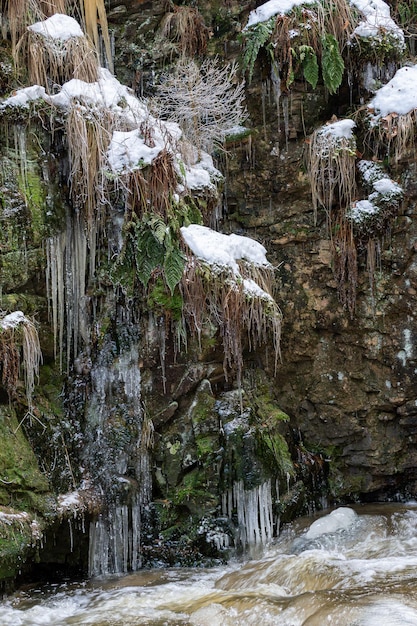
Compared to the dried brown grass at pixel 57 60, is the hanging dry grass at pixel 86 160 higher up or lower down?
lower down

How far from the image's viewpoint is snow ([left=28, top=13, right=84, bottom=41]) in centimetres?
585

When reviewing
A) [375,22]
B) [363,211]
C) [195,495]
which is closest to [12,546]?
[195,495]

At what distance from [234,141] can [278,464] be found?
130 inches

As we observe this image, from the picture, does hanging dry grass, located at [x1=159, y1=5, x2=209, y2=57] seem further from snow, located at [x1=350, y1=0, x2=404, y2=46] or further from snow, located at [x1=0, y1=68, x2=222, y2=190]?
snow, located at [x1=350, y1=0, x2=404, y2=46]

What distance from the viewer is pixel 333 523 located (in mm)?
5344

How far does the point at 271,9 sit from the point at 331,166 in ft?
5.74

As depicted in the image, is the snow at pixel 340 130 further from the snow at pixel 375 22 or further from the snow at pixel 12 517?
the snow at pixel 12 517

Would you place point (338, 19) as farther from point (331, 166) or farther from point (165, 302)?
point (165, 302)

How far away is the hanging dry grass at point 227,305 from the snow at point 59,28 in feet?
8.07

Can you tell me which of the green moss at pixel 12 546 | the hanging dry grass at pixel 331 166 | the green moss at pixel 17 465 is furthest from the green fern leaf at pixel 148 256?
the green moss at pixel 12 546

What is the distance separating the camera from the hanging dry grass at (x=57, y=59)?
5801 mm

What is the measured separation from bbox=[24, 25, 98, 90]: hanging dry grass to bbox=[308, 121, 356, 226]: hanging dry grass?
220 cm

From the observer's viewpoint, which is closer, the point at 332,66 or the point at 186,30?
the point at 332,66

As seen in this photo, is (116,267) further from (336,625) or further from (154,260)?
(336,625)
